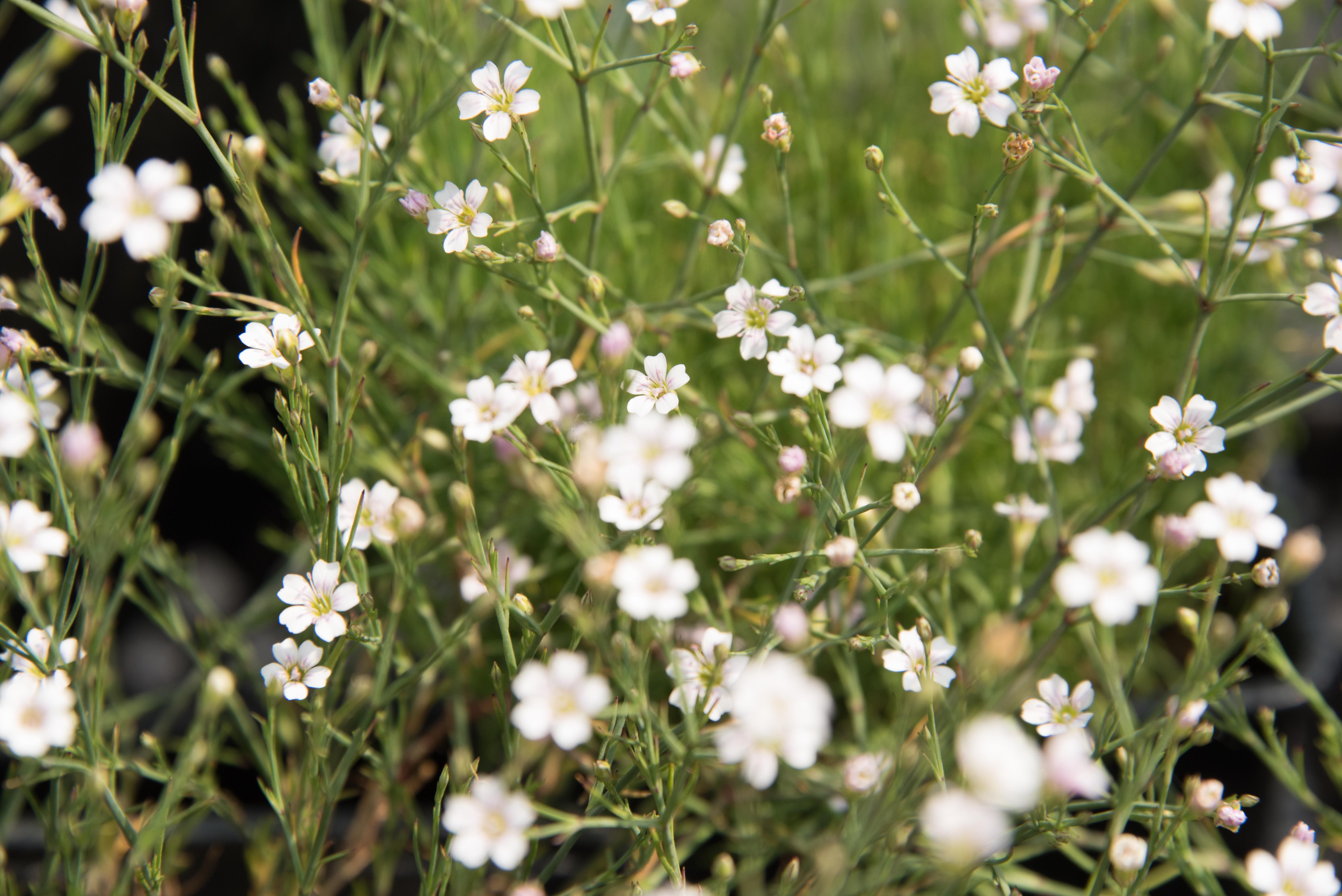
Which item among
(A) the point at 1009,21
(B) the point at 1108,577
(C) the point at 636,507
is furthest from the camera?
(A) the point at 1009,21

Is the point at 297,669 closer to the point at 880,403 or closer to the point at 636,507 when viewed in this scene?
the point at 636,507

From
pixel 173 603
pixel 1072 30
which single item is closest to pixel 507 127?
pixel 173 603

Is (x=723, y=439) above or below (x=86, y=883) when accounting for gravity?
above

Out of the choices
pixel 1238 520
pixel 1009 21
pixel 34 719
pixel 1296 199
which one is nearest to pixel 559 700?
pixel 34 719

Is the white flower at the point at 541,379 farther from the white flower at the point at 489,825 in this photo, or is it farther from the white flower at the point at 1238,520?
the white flower at the point at 1238,520

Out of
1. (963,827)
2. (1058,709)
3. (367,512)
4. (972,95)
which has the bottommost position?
(1058,709)

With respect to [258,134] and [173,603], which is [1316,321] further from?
[173,603]

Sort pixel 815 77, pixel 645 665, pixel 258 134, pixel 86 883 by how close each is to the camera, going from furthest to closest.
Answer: pixel 815 77 → pixel 258 134 → pixel 86 883 → pixel 645 665
